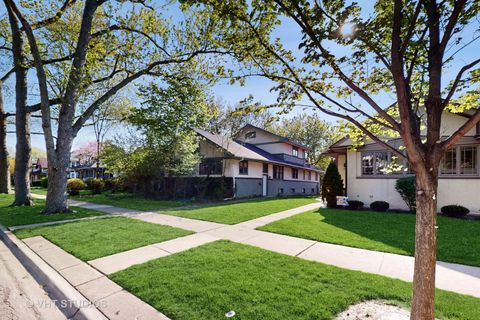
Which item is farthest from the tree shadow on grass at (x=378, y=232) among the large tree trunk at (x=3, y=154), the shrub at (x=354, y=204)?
the large tree trunk at (x=3, y=154)

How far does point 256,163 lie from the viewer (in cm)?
2020

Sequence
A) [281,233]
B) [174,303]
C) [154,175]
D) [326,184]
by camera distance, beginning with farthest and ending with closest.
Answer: [154,175], [326,184], [281,233], [174,303]

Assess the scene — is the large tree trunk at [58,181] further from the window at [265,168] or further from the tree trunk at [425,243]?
the window at [265,168]

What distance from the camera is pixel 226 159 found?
17609 mm

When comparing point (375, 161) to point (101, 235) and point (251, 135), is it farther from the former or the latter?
point (251, 135)

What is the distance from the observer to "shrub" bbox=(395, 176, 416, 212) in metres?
10.7

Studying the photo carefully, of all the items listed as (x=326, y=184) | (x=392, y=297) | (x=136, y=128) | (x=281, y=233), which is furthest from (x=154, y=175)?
(x=392, y=297)

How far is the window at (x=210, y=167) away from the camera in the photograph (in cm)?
1814

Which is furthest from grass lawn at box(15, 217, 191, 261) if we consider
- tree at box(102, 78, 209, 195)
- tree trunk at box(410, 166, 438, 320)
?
tree at box(102, 78, 209, 195)

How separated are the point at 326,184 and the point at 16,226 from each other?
12.5 m

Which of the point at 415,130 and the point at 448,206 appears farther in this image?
the point at 448,206

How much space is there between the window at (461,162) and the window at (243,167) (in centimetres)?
1171

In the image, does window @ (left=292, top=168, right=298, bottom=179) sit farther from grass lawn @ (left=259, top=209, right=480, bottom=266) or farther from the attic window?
grass lawn @ (left=259, top=209, right=480, bottom=266)

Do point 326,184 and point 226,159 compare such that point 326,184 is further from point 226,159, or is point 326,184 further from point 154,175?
point 154,175
